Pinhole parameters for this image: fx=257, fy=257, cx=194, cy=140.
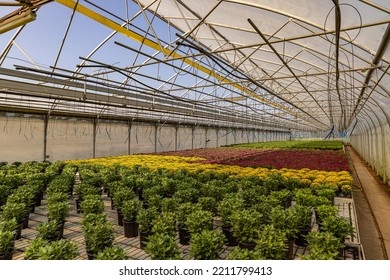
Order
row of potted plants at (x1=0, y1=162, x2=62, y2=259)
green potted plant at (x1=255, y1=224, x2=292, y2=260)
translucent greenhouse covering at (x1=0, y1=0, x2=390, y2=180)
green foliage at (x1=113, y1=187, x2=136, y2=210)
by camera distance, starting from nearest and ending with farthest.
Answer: green potted plant at (x1=255, y1=224, x2=292, y2=260), row of potted plants at (x1=0, y1=162, x2=62, y2=259), green foliage at (x1=113, y1=187, x2=136, y2=210), translucent greenhouse covering at (x1=0, y1=0, x2=390, y2=180)

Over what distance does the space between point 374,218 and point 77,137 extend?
17535mm

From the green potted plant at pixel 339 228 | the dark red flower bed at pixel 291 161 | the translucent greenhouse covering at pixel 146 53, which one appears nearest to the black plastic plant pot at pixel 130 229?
the green potted plant at pixel 339 228

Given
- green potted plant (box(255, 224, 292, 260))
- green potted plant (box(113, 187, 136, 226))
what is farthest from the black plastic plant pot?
green potted plant (box(255, 224, 292, 260))

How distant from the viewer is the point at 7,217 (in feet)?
17.4

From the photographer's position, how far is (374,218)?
909 cm

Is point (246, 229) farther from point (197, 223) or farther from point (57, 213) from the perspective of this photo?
point (57, 213)

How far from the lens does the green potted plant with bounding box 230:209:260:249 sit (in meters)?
4.42

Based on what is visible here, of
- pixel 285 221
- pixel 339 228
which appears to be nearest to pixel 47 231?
pixel 285 221

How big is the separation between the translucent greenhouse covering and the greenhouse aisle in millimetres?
1714

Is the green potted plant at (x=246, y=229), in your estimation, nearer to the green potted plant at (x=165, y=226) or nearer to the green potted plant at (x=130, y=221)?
the green potted plant at (x=165, y=226)

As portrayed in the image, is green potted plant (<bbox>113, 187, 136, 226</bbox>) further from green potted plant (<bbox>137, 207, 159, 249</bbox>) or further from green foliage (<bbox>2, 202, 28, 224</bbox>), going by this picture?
green foliage (<bbox>2, 202, 28, 224</bbox>)
